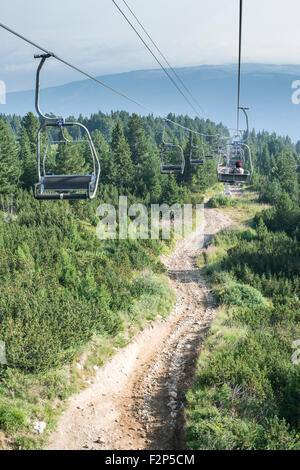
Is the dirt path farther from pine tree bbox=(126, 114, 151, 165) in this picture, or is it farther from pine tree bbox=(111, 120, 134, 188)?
pine tree bbox=(126, 114, 151, 165)

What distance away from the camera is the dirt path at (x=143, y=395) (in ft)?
28.7

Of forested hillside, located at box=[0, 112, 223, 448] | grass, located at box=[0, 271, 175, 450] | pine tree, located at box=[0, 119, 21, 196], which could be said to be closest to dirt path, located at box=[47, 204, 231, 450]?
grass, located at box=[0, 271, 175, 450]

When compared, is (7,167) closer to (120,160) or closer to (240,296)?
(120,160)

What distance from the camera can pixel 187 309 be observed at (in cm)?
1806

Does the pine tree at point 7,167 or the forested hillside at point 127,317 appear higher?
the pine tree at point 7,167

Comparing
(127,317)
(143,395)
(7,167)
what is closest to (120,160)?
(7,167)

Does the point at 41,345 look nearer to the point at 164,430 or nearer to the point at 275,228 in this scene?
the point at 164,430

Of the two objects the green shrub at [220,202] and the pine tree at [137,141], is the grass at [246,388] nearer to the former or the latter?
the green shrub at [220,202]

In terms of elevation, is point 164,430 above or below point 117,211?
below

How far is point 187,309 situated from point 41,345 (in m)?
9.86

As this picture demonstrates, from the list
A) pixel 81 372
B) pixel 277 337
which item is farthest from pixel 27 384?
pixel 277 337

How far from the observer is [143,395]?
10.9 metres

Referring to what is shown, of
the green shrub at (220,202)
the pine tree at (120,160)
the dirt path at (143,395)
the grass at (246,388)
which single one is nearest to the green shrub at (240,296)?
the dirt path at (143,395)

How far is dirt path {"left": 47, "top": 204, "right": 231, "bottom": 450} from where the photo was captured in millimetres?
8742
